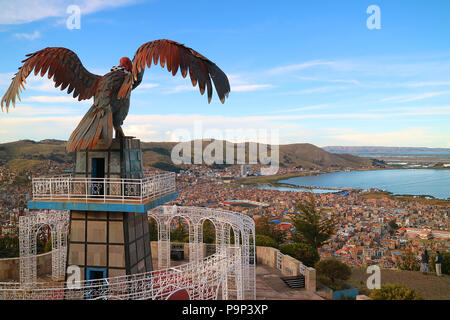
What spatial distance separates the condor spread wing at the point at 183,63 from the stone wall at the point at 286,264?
30.2 feet

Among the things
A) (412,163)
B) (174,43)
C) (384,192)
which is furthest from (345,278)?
(412,163)

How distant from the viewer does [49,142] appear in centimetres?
6500

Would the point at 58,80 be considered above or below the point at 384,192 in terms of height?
above

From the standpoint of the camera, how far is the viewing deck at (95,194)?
11156mm

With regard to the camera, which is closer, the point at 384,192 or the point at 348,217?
the point at 348,217

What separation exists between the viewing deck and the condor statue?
1.38 metres

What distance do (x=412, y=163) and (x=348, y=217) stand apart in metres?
78.6

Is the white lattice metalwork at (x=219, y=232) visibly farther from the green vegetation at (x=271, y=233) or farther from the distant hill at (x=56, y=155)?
the distant hill at (x=56, y=155)

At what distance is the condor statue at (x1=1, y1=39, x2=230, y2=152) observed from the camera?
10.4m

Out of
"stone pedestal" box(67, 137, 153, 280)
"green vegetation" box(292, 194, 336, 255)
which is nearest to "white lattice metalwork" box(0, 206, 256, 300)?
"stone pedestal" box(67, 137, 153, 280)

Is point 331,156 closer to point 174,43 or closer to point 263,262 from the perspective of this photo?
Answer: point 263,262

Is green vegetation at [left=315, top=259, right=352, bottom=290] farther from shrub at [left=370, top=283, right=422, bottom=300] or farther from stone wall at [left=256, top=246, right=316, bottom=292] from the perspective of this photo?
shrub at [left=370, top=283, right=422, bottom=300]

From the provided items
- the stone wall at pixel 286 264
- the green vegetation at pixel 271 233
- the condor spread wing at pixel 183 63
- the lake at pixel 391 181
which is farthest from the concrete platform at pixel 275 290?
the lake at pixel 391 181

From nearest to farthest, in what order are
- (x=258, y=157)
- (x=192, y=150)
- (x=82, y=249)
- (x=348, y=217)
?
1. (x=82, y=249)
2. (x=348, y=217)
3. (x=192, y=150)
4. (x=258, y=157)
